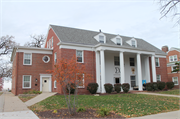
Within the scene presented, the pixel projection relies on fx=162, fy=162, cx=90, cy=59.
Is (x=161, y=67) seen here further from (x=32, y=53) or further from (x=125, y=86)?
(x=32, y=53)

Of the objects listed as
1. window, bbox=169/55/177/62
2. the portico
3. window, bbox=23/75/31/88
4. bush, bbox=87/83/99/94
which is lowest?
bush, bbox=87/83/99/94

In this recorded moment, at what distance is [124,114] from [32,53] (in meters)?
16.4

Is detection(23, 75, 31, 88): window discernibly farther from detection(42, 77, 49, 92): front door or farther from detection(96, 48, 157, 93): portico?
detection(96, 48, 157, 93): portico

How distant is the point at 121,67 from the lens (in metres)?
21.9

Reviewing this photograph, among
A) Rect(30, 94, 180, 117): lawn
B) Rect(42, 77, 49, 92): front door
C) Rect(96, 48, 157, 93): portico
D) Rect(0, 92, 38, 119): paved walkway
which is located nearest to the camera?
Rect(0, 92, 38, 119): paved walkway

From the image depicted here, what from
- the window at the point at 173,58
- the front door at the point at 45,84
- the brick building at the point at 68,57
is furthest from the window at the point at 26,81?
the window at the point at 173,58

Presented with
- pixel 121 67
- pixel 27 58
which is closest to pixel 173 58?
pixel 121 67

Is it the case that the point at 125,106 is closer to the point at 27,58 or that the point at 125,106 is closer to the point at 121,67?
the point at 121,67

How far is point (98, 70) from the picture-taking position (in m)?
21.8

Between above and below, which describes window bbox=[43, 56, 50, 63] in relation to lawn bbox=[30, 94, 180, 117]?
above

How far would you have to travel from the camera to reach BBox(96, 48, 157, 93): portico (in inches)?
836

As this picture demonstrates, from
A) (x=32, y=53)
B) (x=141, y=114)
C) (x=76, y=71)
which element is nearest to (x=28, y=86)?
(x=32, y=53)

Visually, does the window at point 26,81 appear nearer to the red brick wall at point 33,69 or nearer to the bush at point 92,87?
the red brick wall at point 33,69

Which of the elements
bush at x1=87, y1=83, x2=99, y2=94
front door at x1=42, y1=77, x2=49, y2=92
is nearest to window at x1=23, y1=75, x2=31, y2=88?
front door at x1=42, y1=77, x2=49, y2=92
